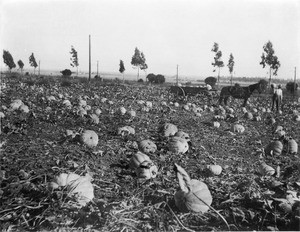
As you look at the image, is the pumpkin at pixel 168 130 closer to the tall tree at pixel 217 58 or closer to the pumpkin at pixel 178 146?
the pumpkin at pixel 178 146

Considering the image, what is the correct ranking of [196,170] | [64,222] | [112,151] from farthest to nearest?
[112,151] < [196,170] < [64,222]

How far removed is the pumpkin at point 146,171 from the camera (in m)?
3.68

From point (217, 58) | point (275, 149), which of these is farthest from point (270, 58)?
point (275, 149)

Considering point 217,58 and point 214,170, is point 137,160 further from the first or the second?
point 217,58

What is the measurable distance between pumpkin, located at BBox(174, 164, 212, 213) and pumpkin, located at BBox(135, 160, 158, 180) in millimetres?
744

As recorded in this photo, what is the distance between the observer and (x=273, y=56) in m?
35.2

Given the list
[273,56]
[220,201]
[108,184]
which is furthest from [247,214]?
[273,56]

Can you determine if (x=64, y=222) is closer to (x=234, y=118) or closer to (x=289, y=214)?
(x=289, y=214)

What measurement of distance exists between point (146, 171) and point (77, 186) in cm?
98

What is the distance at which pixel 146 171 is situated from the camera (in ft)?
12.1

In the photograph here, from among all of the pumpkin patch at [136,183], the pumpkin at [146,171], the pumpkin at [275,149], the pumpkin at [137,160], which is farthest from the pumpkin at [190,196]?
the pumpkin at [275,149]

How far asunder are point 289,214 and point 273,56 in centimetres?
3542

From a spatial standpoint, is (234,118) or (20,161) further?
(234,118)

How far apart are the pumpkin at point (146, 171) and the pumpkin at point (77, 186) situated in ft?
2.58
